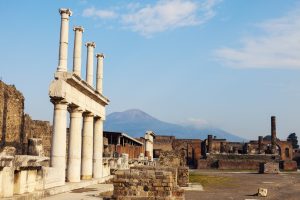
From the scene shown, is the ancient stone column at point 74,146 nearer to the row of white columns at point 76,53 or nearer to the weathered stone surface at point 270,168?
the row of white columns at point 76,53

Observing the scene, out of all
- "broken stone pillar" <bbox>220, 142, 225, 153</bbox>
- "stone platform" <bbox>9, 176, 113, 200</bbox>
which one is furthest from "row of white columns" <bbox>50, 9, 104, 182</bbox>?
"broken stone pillar" <bbox>220, 142, 225, 153</bbox>

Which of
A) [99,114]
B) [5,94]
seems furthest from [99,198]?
[5,94]

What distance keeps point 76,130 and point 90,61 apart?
4306mm

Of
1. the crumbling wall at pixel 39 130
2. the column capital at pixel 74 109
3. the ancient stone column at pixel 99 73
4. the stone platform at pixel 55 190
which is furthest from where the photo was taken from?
the crumbling wall at pixel 39 130

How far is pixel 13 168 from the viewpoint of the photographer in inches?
387

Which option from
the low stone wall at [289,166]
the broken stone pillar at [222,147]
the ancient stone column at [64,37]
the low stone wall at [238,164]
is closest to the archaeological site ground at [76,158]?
the ancient stone column at [64,37]

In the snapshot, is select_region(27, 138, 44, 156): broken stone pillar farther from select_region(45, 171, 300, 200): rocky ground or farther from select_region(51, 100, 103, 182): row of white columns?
select_region(45, 171, 300, 200): rocky ground

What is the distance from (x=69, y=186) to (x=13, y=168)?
5296mm

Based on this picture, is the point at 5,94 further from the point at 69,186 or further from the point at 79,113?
the point at 69,186

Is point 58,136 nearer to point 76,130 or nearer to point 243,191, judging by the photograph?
point 76,130

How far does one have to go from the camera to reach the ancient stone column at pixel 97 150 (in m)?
20.3

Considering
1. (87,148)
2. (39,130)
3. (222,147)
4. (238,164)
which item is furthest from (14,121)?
(222,147)

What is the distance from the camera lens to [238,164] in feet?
206

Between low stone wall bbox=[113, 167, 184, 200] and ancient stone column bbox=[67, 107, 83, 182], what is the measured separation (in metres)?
6.27
